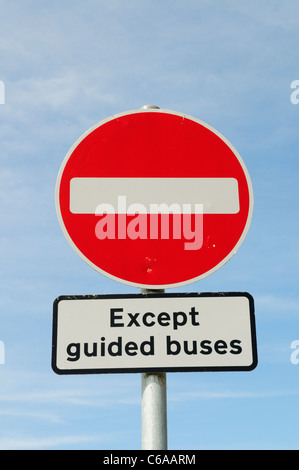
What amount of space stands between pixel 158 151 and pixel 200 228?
36 cm

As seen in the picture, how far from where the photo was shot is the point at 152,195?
2.05 metres

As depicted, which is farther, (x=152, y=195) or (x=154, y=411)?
(x=152, y=195)

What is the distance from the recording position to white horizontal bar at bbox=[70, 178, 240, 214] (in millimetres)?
2035

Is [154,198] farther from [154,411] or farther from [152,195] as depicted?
→ [154,411]

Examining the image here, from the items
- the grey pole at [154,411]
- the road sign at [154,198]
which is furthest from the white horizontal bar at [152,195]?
the grey pole at [154,411]

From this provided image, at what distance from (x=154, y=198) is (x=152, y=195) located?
0.02 m

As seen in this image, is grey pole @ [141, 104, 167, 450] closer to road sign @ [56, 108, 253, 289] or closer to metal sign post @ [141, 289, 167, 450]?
metal sign post @ [141, 289, 167, 450]

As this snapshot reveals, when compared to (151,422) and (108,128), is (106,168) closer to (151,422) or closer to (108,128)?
(108,128)

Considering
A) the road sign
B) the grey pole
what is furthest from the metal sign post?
the road sign

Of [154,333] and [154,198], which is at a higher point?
[154,198]

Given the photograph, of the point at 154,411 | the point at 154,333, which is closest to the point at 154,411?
the point at 154,411

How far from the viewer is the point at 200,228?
6.61 ft

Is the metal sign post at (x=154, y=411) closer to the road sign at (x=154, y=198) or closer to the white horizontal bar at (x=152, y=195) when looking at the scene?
the road sign at (x=154, y=198)
